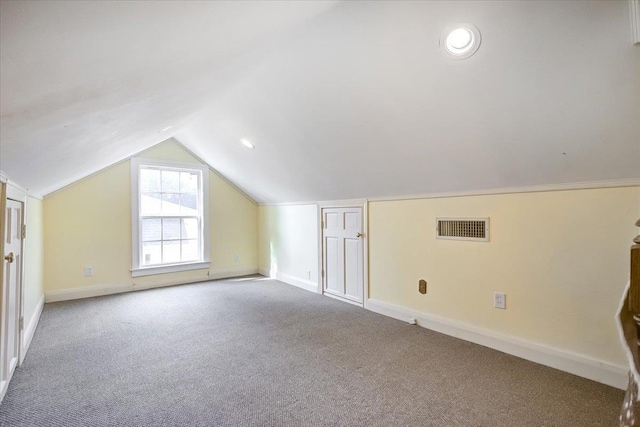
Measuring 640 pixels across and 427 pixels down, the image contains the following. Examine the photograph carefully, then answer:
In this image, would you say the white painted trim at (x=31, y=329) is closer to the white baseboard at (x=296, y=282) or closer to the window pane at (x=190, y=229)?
the window pane at (x=190, y=229)

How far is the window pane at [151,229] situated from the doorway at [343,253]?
102 inches

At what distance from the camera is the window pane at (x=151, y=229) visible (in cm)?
478

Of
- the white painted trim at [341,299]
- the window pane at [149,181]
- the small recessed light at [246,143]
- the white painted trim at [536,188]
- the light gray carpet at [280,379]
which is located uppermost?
the small recessed light at [246,143]

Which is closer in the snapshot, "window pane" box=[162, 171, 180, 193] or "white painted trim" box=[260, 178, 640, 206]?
"white painted trim" box=[260, 178, 640, 206]

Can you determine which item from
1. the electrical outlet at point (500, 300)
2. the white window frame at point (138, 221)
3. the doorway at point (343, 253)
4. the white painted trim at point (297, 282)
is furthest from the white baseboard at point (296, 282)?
the electrical outlet at point (500, 300)

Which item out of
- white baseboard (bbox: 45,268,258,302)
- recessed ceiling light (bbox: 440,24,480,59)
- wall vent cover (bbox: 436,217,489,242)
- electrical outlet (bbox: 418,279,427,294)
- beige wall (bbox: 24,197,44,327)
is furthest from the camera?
Answer: white baseboard (bbox: 45,268,258,302)

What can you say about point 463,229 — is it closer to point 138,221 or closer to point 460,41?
point 460,41

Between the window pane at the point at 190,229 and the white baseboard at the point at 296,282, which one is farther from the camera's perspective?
the window pane at the point at 190,229

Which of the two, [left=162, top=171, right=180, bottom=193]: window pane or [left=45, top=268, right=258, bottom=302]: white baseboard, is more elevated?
[left=162, top=171, right=180, bottom=193]: window pane

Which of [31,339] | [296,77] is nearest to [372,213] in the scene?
[296,77]

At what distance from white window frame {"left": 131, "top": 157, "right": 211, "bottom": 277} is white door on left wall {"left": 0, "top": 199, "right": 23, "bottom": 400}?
89.8 inches

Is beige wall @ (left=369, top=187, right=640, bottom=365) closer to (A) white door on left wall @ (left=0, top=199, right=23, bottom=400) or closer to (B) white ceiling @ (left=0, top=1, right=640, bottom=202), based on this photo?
(B) white ceiling @ (left=0, top=1, right=640, bottom=202)

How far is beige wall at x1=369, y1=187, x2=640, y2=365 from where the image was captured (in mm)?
2039

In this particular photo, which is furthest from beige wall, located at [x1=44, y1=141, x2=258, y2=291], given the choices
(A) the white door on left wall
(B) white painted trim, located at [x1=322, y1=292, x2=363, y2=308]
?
(B) white painted trim, located at [x1=322, y1=292, x2=363, y2=308]
